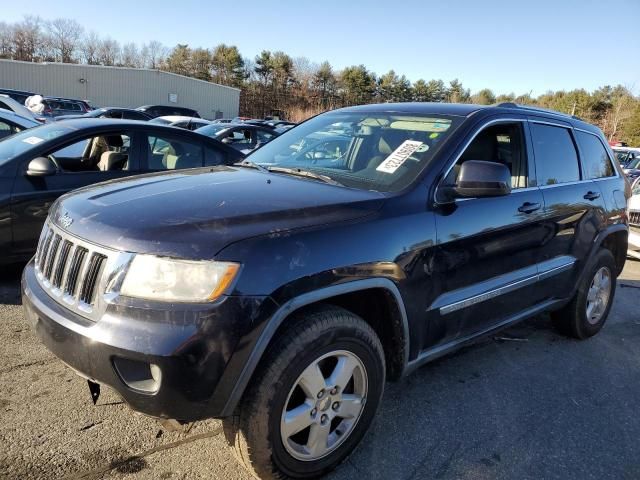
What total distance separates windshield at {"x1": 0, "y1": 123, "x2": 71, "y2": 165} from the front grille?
2.52 m

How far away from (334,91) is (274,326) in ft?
225

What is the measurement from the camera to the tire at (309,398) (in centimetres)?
206

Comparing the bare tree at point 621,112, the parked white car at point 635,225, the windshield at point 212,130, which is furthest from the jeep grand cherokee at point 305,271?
the bare tree at point 621,112

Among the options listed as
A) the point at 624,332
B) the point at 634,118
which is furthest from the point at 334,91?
the point at 624,332

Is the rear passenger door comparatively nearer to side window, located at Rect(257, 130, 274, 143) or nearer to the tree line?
side window, located at Rect(257, 130, 274, 143)

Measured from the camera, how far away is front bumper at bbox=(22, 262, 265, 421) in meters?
1.87

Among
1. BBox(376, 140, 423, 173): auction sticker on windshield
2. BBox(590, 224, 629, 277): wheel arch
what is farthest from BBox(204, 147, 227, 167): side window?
BBox(590, 224, 629, 277): wheel arch

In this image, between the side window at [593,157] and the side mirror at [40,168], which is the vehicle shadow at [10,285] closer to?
the side mirror at [40,168]

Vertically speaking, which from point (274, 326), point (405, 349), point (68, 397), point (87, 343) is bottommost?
point (68, 397)

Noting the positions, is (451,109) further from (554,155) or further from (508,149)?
(554,155)

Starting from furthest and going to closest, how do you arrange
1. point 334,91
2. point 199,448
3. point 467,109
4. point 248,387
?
point 334,91 < point 467,109 < point 199,448 < point 248,387

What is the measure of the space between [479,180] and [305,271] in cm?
116

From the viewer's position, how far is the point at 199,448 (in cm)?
258

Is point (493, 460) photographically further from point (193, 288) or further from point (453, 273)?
point (193, 288)
